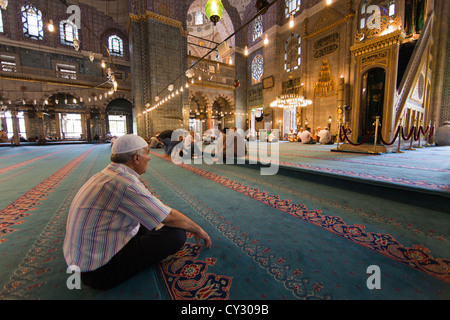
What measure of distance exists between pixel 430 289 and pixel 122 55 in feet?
65.9

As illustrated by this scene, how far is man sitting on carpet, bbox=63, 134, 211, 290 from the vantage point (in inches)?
33.4

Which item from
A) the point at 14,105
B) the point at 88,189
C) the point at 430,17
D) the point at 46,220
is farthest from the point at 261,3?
the point at 14,105

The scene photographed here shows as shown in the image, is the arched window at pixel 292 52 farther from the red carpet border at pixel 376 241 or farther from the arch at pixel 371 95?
the red carpet border at pixel 376 241

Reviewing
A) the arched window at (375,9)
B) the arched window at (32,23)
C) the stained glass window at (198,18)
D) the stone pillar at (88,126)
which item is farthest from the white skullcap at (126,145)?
the stained glass window at (198,18)

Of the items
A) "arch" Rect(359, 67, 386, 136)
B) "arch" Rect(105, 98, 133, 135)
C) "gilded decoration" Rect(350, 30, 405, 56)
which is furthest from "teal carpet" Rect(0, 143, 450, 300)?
A: "arch" Rect(105, 98, 133, 135)

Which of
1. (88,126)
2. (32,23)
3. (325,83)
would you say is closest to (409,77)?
(325,83)

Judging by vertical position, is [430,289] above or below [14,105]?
below

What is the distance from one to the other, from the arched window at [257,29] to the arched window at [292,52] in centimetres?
286

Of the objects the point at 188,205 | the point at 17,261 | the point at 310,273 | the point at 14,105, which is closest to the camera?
the point at 310,273

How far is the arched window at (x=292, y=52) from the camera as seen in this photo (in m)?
11.9

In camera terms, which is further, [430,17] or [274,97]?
[274,97]

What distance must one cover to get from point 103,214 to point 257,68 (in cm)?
1635

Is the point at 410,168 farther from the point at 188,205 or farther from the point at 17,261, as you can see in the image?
the point at 17,261
